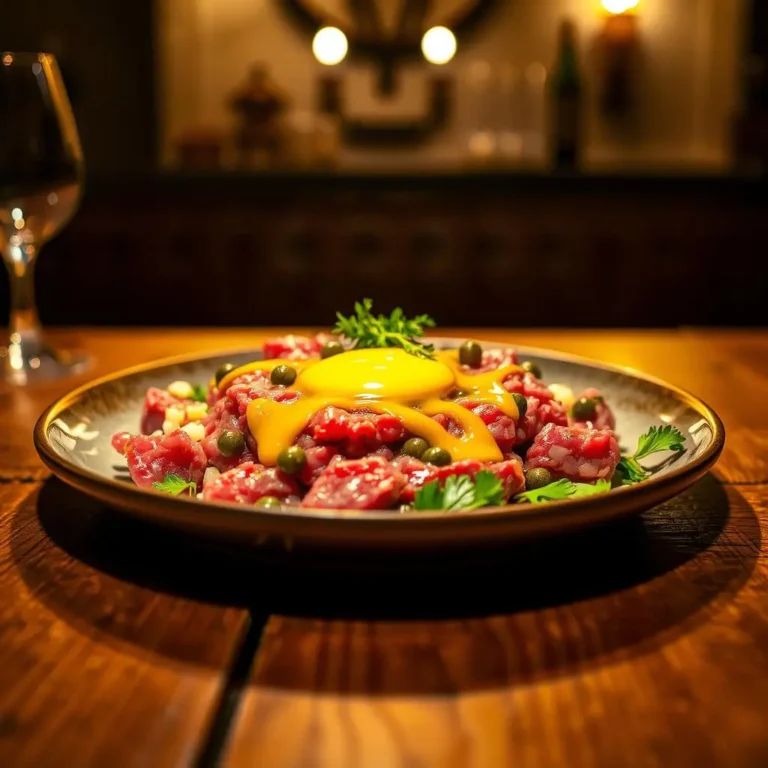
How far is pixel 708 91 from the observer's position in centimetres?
538

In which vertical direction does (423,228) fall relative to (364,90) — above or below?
below

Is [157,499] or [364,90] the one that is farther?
[364,90]

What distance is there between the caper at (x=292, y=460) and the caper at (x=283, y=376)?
0.54 feet

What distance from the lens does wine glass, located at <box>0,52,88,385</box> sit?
5.82 ft

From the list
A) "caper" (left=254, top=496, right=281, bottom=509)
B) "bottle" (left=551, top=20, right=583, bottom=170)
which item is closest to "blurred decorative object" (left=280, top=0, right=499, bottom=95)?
"bottle" (left=551, top=20, right=583, bottom=170)

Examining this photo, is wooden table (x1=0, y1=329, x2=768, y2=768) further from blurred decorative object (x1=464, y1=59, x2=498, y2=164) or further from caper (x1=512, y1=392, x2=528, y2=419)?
blurred decorative object (x1=464, y1=59, x2=498, y2=164)

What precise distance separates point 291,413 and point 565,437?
0.28 meters

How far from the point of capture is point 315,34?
5.19 m

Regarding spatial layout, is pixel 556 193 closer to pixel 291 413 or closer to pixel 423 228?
pixel 423 228

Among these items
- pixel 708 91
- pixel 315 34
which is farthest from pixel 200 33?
pixel 708 91

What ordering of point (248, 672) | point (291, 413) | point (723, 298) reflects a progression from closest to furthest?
point (248, 672), point (291, 413), point (723, 298)

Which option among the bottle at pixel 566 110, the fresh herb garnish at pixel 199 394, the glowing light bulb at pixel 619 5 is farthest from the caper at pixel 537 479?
the glowing light bulb at pixel 619 5

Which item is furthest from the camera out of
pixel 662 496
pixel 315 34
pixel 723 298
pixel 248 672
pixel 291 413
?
pixel 315 34

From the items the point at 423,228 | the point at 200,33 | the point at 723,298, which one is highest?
the point at 200,33
